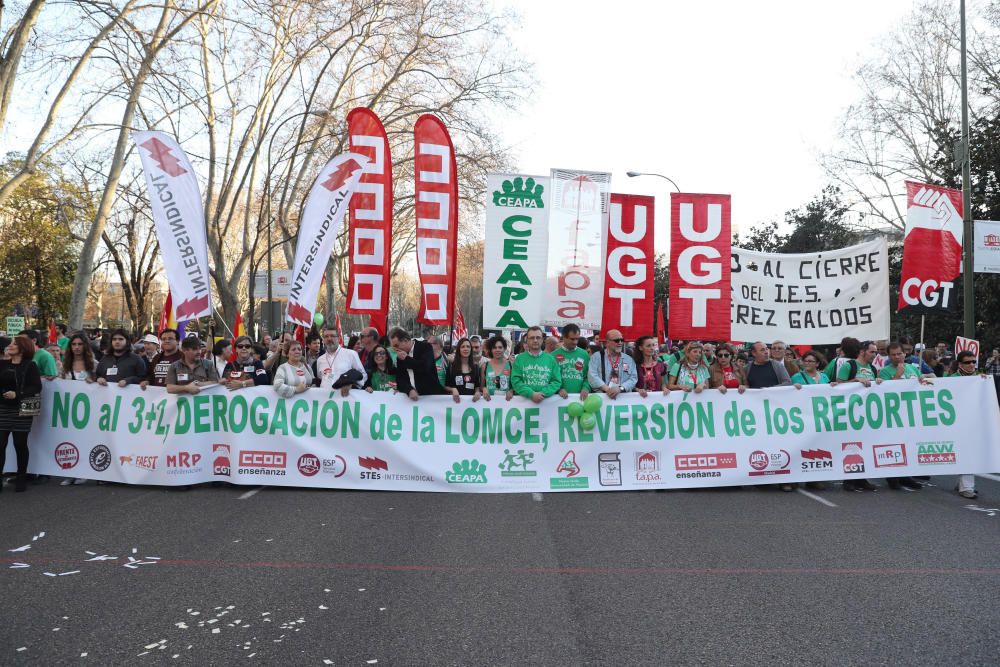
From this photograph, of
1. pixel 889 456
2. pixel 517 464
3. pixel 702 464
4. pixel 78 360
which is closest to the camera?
pixel 517 464

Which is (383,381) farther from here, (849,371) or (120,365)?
(849,371)

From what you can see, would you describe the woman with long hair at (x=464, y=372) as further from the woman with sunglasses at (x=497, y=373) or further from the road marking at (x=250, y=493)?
the road marking at (x=250, y=493)

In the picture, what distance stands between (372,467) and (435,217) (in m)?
3.65

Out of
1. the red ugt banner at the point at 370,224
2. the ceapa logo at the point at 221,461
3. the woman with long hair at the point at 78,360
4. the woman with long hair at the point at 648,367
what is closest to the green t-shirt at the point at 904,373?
the woman with long hair at the point at 648,367

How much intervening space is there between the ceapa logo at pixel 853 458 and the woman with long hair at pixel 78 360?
8736 millimetres

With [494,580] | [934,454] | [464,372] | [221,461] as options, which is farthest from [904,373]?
[221,461]

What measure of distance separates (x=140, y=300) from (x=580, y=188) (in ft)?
130

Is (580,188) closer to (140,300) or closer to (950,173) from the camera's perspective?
(950,173)

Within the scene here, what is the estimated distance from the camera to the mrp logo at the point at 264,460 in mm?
8805

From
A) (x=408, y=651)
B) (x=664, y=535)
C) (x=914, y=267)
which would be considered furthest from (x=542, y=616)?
(x=914, y=267)

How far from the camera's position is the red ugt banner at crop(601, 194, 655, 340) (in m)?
10.5

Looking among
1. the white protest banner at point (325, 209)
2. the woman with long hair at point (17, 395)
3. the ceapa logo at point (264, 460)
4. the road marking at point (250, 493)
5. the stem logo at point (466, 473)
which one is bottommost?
the road marking at point (250, 493)

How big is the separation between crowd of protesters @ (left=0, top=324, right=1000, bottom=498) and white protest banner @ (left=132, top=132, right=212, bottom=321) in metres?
0.74

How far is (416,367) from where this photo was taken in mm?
9039
